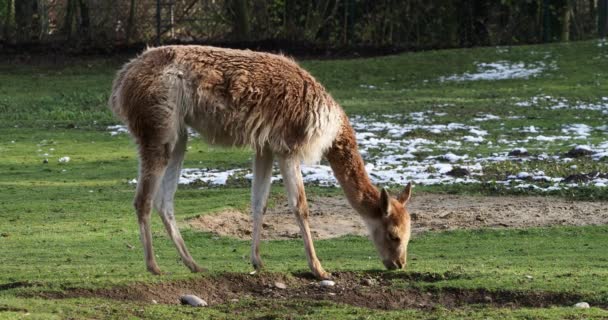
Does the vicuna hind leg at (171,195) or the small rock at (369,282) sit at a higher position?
the vicuna hind leg at (171,195)

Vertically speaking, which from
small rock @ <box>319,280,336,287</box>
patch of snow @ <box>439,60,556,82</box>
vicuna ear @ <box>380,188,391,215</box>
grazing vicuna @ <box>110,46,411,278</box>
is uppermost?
grazing vicuna @ <box>110,46,411,278</box>

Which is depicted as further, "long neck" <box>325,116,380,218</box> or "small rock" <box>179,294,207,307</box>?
"long neck" <box>325,116,380,218</box>

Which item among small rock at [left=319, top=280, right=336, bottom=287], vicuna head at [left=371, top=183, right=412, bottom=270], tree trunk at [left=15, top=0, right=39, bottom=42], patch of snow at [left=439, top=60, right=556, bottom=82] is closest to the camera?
small rock at [left=319, top=280, right=336, bottom=287]

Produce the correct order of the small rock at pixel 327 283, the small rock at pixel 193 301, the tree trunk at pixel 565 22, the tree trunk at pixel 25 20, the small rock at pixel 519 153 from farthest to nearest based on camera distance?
the tree trunk at pixel 565 22 → the tree trunk at pixel 25 20 → the small rock at pixel 519 153 → the small rock at pixel 327 283 → the small rock at pixel 193 301

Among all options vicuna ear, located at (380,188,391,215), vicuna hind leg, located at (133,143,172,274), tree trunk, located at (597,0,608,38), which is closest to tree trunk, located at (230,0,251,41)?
tree trunk, located at (597,0,608,38)

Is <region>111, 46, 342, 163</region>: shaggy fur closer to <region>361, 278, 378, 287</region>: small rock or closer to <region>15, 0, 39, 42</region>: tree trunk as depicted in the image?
<region>361, 278, 378, 287</region>: small rock

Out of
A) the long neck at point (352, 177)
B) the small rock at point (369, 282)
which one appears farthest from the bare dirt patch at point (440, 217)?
the small rock at point (369, 282)

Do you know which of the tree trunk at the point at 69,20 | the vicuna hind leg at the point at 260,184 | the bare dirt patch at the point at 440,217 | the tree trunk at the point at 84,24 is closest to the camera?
the vicuna hind leg at the point at 260,184

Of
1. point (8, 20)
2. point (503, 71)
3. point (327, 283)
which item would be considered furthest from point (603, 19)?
point (327, 283)

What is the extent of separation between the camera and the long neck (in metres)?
9.52

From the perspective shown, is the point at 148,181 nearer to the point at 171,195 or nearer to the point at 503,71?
the point at 171,195

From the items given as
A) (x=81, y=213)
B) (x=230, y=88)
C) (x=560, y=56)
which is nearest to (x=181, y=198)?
(x=81, y=213)

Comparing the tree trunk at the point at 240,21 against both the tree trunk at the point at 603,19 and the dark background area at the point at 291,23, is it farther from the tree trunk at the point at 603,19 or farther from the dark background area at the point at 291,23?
the tree trunk at the point at 603,19

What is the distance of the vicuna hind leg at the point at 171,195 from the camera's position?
941cm
